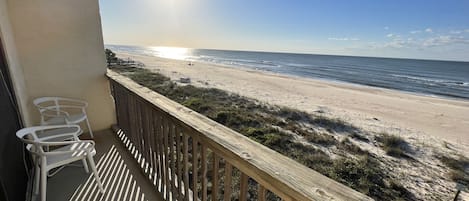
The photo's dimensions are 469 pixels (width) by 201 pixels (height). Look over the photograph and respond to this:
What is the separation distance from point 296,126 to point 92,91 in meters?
4.43

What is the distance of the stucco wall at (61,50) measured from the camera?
2.36 m

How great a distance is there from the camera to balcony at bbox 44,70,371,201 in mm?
558

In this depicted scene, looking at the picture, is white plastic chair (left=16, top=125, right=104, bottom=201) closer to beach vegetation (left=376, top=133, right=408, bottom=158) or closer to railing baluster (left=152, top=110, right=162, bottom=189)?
railing baluster (left=152, top=110, right=162, bottom=189)

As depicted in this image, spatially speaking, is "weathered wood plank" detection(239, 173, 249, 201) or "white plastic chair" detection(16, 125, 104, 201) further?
"white plastic chair" detection(16, 125, 104, 201)

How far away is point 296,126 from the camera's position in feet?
18.0

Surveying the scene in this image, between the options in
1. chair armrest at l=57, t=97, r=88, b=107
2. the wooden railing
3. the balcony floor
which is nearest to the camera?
the wooden railing

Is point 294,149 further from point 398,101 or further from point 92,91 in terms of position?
point 398,101

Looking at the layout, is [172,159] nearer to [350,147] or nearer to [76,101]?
[76,101]

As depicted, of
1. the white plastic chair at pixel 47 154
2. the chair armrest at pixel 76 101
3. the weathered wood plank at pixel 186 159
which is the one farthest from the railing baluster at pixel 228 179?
the chair armrest at pixel 76 101

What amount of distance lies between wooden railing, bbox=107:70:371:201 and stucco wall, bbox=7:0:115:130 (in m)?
1.05

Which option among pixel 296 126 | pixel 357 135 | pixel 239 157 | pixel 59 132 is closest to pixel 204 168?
pixel 239 157

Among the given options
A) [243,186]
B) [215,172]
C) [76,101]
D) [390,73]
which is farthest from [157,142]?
[390,73]

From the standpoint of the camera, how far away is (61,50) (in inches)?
103

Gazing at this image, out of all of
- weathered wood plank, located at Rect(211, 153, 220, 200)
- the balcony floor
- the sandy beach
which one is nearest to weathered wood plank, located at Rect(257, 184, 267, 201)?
weathered wood plank, located at Rect(211, 153, 220, 200)
